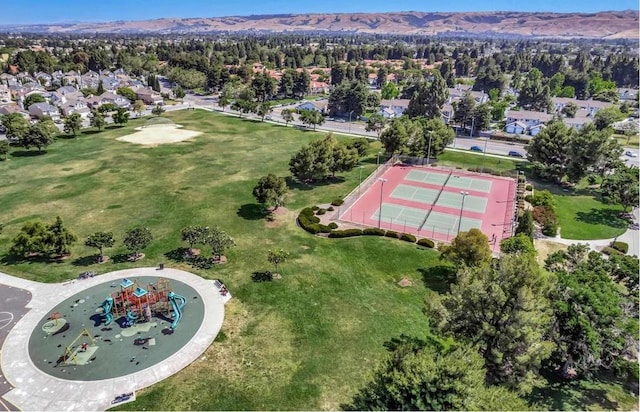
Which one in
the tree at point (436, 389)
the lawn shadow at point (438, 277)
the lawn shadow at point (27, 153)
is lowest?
the lawn shadow at point (438, 277)

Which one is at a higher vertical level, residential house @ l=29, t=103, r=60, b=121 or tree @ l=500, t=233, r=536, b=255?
residential house @ l=29, t=103, r=60, b=121

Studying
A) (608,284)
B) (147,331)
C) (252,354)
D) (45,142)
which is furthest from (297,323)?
(45,142)

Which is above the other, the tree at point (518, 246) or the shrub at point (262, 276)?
the tree at point (518, 246)

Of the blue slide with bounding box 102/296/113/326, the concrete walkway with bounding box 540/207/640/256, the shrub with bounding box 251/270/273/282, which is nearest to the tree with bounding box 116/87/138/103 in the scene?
the shrub with bounding box 251/270/273/282

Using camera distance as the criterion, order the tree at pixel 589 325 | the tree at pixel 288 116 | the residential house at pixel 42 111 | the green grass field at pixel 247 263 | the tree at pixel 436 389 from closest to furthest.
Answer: the tree at pixel 436 389
the tree at pixel 589 325
the green grass field at pixel 247 263
the residential house at pixel 42 111
the tree at pixel 288 116

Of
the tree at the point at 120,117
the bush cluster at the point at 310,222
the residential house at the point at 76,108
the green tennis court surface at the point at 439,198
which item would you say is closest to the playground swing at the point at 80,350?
the bush cluster at the point at 310,222

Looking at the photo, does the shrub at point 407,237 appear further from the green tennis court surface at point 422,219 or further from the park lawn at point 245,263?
the green tennis court surface at point 422,219

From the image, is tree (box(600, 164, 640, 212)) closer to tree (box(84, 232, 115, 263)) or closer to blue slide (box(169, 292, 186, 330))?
blue slide (box(169, 292, 186, 330))
